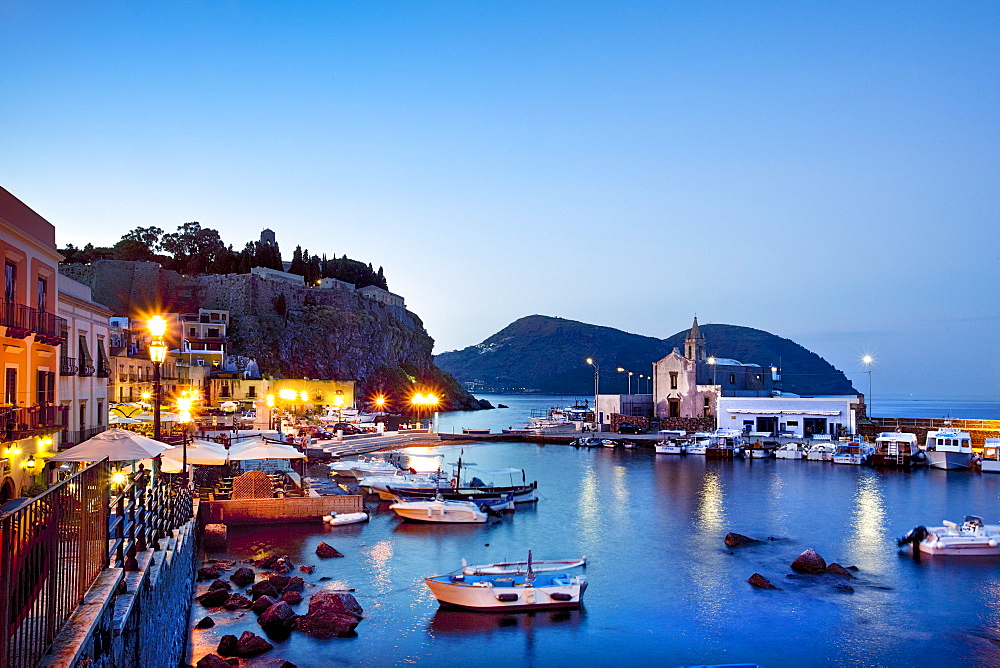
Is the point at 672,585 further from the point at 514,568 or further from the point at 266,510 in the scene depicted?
the point at 266,510

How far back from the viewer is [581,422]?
86.2 metres

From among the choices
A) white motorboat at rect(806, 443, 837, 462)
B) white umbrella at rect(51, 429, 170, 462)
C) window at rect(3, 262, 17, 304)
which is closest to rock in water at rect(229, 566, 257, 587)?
white umbrella at rect(51, 429, 170, 462)

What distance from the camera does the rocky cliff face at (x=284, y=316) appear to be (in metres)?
98.2

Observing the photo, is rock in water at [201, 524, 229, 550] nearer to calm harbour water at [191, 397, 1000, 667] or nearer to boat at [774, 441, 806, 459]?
calm harbour water at [191, 397, 1000, 667]

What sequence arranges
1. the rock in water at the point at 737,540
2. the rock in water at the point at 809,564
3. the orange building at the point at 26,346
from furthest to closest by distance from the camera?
the rock in water at the point at 737,540 → the rock in water at the point at 809,564 → the orange building at the point at 26,346

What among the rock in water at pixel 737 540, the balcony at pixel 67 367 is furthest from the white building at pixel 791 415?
the balcony at pixel 67 367

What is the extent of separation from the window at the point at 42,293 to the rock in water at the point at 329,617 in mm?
11946

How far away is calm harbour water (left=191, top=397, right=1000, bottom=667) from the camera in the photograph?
18.0 meters

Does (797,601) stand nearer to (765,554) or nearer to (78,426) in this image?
(765,554)

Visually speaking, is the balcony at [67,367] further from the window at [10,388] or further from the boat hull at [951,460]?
the boat hull at [951,460]

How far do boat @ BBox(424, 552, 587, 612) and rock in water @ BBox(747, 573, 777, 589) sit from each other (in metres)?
6.16

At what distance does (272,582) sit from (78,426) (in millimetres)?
13555

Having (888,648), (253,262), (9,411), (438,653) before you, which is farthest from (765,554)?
(253,262)

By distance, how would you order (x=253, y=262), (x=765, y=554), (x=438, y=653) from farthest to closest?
1. (x=253, y=262)
2. (x=765, y=554)
3. (x=438, y=653)
